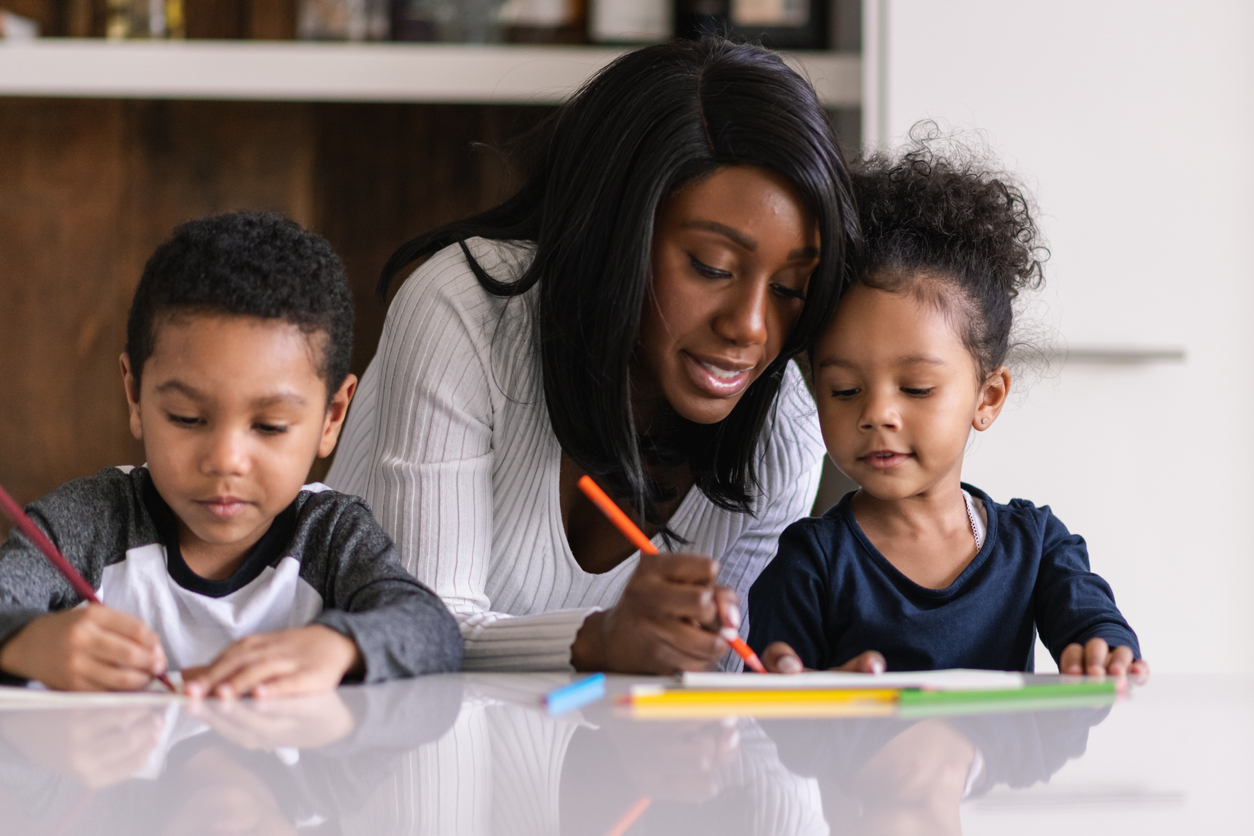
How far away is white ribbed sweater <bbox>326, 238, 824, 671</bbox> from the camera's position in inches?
41.4

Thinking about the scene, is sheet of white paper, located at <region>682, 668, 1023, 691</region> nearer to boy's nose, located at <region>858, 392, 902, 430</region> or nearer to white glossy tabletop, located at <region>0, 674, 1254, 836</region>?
white glossy tabletop, located at <region>0, 674, 1254, 836</region>

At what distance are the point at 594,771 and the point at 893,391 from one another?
0.62 metres

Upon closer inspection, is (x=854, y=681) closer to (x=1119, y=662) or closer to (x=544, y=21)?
(x=1119, y=662)

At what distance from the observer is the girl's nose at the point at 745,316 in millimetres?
1015

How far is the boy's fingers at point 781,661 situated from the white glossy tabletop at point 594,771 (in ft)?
0.61

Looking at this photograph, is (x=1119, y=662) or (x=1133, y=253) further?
(x=1133, y=253)

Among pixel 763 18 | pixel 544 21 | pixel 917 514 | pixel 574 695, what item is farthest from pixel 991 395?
pixel 544 21

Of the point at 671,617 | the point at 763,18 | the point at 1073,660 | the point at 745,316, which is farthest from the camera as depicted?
the point at 763,18

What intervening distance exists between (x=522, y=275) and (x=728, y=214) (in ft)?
0.76

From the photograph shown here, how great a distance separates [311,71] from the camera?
1.95m

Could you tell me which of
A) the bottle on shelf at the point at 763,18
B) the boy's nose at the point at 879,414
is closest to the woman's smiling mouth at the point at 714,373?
the boy's nose at the point at 879,414

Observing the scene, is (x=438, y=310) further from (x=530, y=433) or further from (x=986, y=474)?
(x=986, y=474)

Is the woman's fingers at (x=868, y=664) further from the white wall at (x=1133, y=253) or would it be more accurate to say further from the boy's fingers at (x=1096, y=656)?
the white wall at (x=1133, y=253)

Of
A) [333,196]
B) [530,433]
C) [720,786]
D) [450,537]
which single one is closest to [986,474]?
[530,433]
